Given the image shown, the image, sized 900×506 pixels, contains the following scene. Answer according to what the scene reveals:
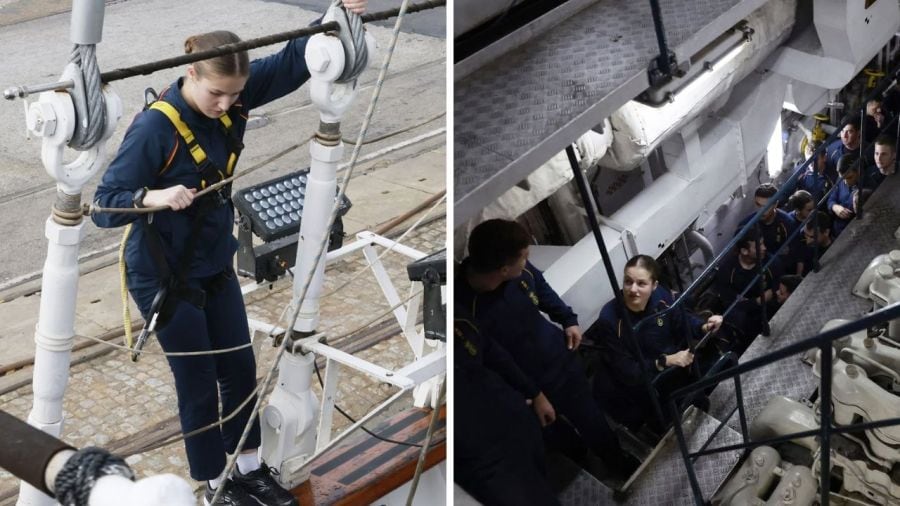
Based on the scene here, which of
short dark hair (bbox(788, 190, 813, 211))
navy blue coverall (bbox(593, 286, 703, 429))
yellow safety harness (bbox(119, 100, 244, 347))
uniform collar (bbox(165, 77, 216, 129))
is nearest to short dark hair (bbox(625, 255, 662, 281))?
navy blue coverall (bbox(593, 286, 703, 429))

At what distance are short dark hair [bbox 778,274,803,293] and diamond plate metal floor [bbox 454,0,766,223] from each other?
129 inches

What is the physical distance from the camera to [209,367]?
4020 millimetres

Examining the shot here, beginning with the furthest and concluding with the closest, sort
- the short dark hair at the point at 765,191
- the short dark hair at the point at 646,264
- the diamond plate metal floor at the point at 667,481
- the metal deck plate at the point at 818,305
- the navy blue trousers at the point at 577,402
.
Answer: the short dark hair at the point at 765,191 < the metal deck plate at the point at 818,305 < the short dark hair at the point at 646,264 < the diamond plate metal floor at the point at 667,481 < the navy blue trousers at the point at 577,402

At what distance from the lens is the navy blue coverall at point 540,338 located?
14.6 feet

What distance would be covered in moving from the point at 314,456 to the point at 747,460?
2.41 metres

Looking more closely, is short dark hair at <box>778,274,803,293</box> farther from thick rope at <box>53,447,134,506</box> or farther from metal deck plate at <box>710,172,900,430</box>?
thick rope at <box>53,447,134,506</box>

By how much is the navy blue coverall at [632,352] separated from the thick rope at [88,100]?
298cm

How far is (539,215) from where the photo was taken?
621 cm

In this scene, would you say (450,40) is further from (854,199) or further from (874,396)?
(854,199)

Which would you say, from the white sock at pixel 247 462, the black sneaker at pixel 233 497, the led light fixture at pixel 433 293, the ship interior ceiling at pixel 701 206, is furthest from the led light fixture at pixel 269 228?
the black sneaker at pixel 233 497

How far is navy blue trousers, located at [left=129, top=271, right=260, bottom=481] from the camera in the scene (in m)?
3.84

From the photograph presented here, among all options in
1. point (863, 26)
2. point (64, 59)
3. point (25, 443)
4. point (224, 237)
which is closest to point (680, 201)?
point (863, 26)

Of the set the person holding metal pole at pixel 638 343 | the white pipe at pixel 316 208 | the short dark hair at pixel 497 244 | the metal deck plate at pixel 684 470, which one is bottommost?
the metal deck plate at pixel 684 470

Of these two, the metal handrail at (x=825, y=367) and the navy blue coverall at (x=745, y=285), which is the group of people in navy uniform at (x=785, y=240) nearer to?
the navy blue coverall at (x=745, y=285)
